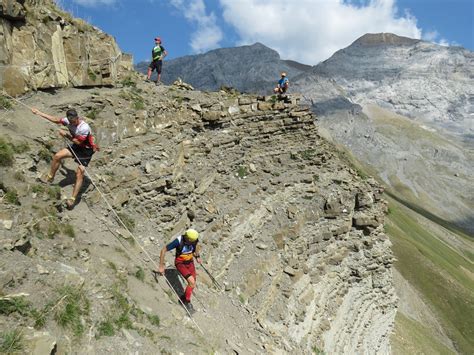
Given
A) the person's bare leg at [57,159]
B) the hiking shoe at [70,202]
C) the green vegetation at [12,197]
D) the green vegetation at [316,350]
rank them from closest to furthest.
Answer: the green vegetation at [12,197] < the person's bare leg at [57,159] < the hiking shoe at [70,202] < the green vegetation at [316,350]

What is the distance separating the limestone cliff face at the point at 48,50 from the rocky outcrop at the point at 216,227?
97 cm

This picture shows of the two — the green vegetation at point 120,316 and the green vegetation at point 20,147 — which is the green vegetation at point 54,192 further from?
the green vegetation at point 120,316

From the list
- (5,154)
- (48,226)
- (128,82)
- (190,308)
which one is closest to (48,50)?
(128,82)

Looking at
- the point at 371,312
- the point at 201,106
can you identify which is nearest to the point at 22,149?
the point at 201,106

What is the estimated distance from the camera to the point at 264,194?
2222 cm

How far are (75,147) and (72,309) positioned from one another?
651 centimetres

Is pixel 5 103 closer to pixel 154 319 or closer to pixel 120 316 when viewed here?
pixel 120 316

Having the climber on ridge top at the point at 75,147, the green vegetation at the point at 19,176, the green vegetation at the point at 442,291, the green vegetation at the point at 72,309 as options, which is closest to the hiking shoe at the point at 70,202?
the climber on ridge top at the point at 75,147

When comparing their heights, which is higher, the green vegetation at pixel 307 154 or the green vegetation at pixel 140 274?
the green vegetation at pixel 307 154

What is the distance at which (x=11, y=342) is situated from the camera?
731 centimetres

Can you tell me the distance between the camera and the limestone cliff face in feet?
48.6

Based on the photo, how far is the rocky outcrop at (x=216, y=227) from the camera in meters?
10.6

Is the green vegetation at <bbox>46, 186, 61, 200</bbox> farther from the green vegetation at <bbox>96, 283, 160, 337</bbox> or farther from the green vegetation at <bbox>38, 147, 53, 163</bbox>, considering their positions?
the green vegetation at <bbox>96, 283, 160, 337</bbox>

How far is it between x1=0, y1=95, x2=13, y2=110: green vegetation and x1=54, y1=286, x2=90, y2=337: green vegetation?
8.13 meters
